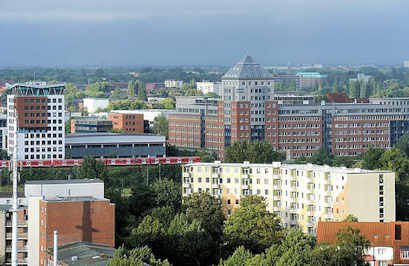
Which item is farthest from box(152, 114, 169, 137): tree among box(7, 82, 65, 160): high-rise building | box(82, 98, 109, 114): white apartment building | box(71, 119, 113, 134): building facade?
box(82, 98, 109, 114): white apartment building

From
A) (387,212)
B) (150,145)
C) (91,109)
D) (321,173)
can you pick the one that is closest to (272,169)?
(321,173)

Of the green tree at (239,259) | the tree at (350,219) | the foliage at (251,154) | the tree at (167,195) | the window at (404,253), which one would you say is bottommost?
the window at (404,253)

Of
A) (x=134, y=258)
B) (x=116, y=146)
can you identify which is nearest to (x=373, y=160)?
(x=116, y=146)

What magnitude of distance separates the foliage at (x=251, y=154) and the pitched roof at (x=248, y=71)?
13.6 meters

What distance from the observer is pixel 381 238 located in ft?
152

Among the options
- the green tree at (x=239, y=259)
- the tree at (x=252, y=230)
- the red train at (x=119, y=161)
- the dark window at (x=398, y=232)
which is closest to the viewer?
the green tree at (x=239, y=259)

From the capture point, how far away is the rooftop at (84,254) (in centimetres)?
3841

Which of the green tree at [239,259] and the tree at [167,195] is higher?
the tree at [167,195]

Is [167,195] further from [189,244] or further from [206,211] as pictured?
[189,244]

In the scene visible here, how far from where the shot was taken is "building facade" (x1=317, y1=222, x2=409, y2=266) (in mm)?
45656

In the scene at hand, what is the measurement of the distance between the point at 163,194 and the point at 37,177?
1865 cm

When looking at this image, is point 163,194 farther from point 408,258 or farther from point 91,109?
point 91,109

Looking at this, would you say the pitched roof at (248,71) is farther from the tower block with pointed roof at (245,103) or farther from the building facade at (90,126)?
the building facade at (90,126)

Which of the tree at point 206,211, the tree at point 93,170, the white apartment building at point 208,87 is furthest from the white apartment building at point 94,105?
the tree at point 206,211
